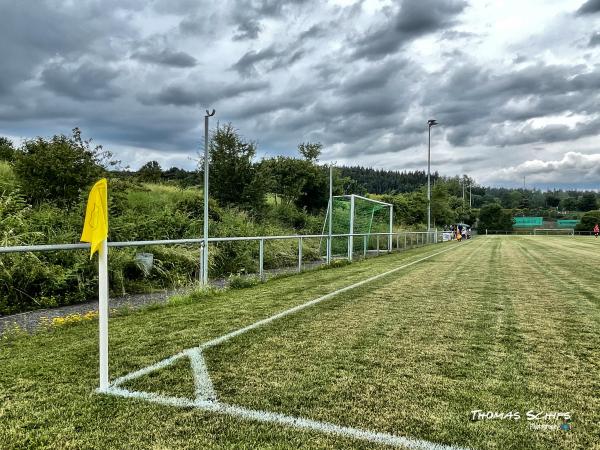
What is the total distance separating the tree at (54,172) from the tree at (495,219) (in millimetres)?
85605

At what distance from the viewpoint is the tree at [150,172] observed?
22.6 meters

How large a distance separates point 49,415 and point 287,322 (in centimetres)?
315

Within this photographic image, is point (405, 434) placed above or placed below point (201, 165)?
below

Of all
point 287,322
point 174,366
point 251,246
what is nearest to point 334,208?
point 251,246

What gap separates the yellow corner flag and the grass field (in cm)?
116

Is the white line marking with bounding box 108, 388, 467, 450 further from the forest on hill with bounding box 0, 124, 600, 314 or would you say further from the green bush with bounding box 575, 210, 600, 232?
the green bush with bounding box 575, 210, 600, 232

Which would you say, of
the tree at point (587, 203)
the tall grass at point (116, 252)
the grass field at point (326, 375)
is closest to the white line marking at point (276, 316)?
the grass field at point (326, 375)

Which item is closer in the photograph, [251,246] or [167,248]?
[167,248]

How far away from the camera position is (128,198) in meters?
14.8

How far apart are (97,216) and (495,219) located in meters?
94.8

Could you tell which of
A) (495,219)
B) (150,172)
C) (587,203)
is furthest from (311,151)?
(587,203)

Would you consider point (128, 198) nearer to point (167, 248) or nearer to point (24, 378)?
point (167, 248)

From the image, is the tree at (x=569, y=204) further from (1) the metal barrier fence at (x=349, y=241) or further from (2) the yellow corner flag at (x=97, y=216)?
(2) the yellow corner flag at (x=97, y=216)

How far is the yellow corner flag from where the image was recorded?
10.7ft
